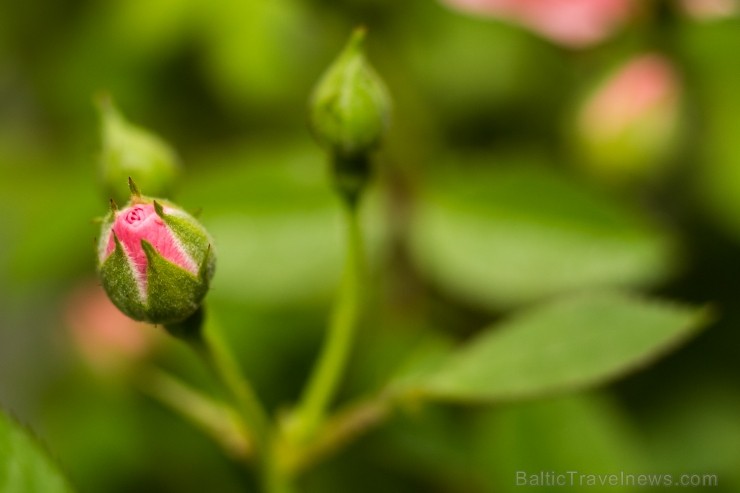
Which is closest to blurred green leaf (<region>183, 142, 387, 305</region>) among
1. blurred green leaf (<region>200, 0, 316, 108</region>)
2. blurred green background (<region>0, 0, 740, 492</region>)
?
blurred green background (<region>0, 0, 740, 492</region>)

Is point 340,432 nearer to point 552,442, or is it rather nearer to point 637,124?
point 552,442

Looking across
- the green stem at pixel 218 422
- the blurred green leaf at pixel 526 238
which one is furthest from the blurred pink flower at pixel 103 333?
the green stem at pixel 218 422

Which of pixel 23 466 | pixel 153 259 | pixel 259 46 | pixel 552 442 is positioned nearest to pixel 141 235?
pixel 153 259

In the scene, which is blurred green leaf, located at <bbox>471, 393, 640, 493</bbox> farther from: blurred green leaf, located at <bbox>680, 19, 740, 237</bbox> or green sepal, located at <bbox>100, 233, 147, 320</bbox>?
green sepal, located at <bbox>100, 233, 147, 320</bbox>

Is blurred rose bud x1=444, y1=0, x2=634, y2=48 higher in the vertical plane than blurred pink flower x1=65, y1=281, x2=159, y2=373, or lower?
higher

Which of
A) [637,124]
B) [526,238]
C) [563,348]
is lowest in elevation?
[563,348]

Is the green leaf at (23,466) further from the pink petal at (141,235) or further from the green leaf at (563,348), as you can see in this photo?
the green leaf at (563,348)

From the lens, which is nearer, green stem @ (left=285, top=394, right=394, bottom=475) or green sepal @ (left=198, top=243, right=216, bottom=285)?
green sepal @ (left=198, top=243, right=216, bottom=285)
